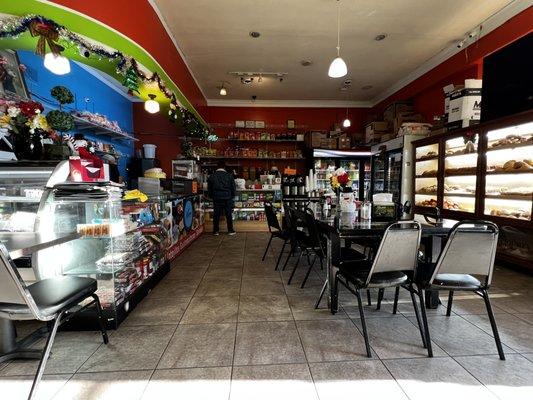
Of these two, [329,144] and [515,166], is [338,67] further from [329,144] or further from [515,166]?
[329,144]

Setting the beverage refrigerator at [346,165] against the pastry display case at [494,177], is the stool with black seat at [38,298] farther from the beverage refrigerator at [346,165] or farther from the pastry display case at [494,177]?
the beverage refrigerator at [346,165]

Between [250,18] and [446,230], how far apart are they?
4058 mm

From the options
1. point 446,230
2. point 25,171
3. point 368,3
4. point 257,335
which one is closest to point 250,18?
point 368,3

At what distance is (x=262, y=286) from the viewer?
10.7ft

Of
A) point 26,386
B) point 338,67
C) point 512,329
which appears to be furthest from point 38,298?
point 338,67

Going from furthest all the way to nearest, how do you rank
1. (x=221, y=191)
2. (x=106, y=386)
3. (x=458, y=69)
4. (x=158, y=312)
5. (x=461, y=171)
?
(x=221, y=191), (x=458, y=69), (x=461, y=171), (x=158, y=312), (x=106, y=386)

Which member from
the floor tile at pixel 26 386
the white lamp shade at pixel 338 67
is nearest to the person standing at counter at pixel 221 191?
the white lamp shade at pixel 338 67

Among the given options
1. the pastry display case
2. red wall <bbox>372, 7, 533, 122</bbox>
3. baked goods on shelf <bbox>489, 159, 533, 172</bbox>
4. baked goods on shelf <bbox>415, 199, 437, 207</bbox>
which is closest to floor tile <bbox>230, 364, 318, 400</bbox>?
the pastry display case

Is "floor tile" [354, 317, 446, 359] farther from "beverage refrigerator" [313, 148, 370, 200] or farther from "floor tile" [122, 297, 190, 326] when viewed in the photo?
"beverage refrigerator" [313, 148, 370, 200]

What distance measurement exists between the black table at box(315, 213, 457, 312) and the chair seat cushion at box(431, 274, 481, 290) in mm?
424

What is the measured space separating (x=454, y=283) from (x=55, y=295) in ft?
8.69

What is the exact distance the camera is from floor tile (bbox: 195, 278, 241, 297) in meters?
3.06

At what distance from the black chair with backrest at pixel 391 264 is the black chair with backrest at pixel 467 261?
0.15 m

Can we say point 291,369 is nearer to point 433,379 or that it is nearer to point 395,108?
point 433,379
